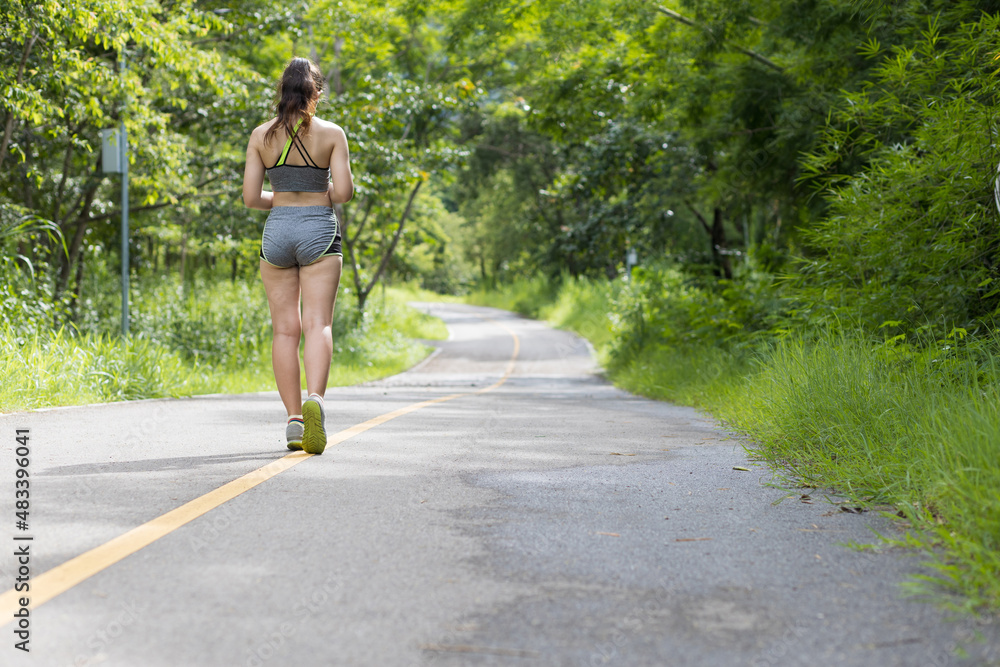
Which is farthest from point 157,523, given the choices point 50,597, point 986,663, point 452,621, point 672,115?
point 672,115

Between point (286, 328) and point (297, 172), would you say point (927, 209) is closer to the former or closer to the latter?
point (297, 172)

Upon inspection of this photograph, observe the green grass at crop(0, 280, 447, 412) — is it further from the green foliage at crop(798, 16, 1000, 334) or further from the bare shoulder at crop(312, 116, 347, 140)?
the green foliage at crop(798, 16, 1000, 334)

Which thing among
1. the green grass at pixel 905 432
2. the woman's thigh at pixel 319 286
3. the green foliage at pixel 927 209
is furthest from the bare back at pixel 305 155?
the green foliage at pixel 927 209

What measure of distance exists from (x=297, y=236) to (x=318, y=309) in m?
0.44

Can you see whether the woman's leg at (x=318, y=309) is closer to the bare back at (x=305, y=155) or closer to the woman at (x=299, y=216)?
the woman at (x=299, y=216)

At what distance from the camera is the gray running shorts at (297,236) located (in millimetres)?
5262

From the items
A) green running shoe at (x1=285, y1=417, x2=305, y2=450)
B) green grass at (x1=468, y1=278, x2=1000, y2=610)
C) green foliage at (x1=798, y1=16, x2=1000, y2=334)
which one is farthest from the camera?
green foliage at (x1=798, y1=16, x2=1000, y2=334)

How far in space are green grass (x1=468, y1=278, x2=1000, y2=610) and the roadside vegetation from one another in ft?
0.08

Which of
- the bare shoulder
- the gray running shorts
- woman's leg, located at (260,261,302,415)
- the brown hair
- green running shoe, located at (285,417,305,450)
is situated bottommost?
green running shoe, located at (285,417,305,450)

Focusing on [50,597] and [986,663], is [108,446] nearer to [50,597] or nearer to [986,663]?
[50,597]

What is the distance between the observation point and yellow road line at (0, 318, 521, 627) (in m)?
2.51

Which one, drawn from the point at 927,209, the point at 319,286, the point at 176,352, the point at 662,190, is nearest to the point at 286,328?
the point at 319,286

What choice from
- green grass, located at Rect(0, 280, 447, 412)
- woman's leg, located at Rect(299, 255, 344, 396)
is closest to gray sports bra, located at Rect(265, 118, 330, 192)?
woman's leg, located at Rect(299, 255, 344, 396)

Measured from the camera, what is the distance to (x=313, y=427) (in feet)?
16.4
